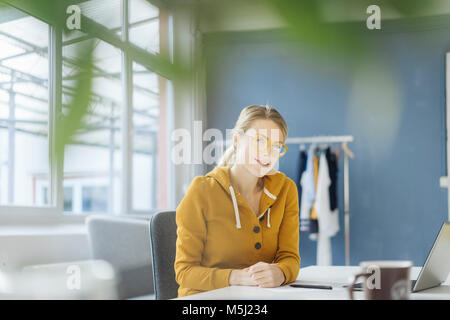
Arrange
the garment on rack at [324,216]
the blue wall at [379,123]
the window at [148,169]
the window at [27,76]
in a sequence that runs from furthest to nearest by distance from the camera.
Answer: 1. the garment on rack at [324,216]
2. the blue wall at [379,123]
3. the window at [148,169]
4. the window at [27,76]

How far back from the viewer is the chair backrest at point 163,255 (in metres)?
1.06

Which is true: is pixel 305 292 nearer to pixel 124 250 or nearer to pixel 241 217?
pixel 241 217

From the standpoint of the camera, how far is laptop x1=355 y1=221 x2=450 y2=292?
716mm

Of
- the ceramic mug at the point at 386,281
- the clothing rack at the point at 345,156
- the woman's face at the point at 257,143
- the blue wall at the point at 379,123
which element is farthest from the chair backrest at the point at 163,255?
the clothing rack at the point at 345,156

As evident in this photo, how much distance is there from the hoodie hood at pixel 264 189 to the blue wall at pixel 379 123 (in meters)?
1.54

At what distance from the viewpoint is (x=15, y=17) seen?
8.0 inches

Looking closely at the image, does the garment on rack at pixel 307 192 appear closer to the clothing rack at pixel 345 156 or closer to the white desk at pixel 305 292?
the clothing rack at pixel 345 156

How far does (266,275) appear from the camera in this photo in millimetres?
843

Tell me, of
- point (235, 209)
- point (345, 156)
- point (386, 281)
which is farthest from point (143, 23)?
point (345, 156)

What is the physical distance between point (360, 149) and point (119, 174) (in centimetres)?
164

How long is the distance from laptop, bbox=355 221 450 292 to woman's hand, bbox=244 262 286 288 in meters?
0.13

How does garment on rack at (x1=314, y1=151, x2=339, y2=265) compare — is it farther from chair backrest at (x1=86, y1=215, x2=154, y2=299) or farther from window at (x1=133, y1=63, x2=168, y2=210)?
chair backrest at (x1=86, y1=215, x2=154, y2=299)

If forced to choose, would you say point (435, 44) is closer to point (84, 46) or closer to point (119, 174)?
point (119, 174)

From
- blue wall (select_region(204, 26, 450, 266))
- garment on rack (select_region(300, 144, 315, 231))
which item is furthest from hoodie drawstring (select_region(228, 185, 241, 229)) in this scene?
garment on rack (select_region(300, 144, 315, 231))
